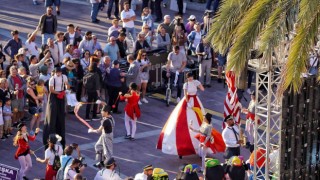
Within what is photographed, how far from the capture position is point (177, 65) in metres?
29.3

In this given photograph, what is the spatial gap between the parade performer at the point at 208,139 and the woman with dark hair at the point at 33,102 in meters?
3.94

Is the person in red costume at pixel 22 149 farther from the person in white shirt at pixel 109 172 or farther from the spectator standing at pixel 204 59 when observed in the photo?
the spectator standing at pixel 204 59

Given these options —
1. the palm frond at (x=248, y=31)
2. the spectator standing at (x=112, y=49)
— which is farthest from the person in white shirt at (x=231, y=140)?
the spectator standing at (x=112, y=49)

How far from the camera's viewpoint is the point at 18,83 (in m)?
26.3

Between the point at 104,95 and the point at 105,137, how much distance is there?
449 cm

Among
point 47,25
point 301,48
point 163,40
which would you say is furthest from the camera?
point 47,25

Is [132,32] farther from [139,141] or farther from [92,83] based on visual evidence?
[139,141]

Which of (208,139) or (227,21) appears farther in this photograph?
(208,139)

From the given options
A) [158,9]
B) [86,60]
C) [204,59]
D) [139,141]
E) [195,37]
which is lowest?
[139,141]

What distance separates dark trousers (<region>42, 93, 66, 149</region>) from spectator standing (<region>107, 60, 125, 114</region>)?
2932 millimetres


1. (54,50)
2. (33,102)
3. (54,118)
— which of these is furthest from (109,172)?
(54,50)

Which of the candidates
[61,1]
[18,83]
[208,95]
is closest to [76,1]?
[61,1]

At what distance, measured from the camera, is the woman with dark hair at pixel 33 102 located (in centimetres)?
2598

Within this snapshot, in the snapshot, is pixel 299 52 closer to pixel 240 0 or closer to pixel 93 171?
pixel 240 0
